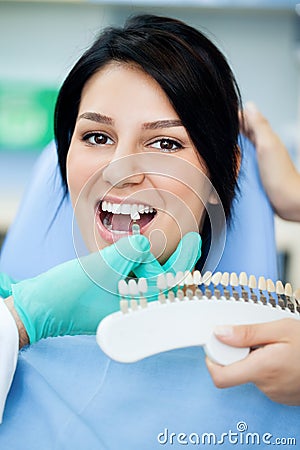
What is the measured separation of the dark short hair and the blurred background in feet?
2.42

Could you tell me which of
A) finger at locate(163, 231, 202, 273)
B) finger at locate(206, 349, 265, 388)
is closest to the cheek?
finger at locate(163, 231, 202, 273)

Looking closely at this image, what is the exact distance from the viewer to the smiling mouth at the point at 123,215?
0.57m

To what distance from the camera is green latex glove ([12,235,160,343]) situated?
1.78 feet

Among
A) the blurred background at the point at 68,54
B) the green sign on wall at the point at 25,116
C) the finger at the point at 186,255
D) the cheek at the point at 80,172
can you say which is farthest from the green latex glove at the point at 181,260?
the green sign on wall at the point at 25,116

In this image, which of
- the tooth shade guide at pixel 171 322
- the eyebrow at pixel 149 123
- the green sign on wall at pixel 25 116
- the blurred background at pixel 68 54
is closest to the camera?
the tooth shade guide at pixel 171 322

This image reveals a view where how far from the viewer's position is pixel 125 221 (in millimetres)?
567

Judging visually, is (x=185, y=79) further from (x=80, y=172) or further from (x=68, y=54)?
(x=68, y=54)

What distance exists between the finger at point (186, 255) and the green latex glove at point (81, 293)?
0.01m

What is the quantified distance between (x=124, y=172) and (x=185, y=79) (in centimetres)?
12

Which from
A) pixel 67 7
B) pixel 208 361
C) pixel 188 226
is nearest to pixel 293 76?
pixel 67 7

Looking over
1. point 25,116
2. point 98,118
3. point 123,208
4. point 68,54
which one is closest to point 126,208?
point 123,208

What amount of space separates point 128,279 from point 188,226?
0.08 metres

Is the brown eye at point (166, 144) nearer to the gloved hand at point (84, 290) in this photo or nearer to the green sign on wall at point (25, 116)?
the gloved hand at point (84, 290)

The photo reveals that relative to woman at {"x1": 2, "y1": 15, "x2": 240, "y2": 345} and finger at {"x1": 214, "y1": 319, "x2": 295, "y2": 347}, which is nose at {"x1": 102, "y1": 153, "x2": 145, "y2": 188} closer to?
woman at {"x1": 2, "y1": 15, "x2": 240, "y2": 345}
